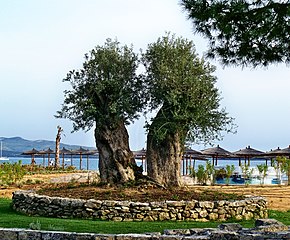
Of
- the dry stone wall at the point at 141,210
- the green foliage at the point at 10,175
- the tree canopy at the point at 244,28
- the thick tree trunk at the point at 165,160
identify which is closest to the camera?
the tree canopy at the point at 244,28

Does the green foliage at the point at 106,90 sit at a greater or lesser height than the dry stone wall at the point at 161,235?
greater

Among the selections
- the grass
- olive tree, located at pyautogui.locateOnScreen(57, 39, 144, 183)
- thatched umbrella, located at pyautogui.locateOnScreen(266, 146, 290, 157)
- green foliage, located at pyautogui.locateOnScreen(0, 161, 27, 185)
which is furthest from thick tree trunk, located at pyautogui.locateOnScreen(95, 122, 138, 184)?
thatched umbrella, located at pyautogui.locateOnScreen(266, 146, 290, 157)

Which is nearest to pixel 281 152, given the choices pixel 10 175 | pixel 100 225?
pixel 10 175

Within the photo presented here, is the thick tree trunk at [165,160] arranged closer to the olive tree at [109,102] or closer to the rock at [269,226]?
the olive tree at [109,102]

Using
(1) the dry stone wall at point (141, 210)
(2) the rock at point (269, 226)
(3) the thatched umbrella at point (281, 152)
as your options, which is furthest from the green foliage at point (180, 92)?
(3) the thatched umbrella at point (281, 152)

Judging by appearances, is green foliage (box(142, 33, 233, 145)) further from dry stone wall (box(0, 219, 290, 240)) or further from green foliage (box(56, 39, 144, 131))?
dry stone wall (box(0, 219, 290, 240))

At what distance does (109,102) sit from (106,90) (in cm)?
39

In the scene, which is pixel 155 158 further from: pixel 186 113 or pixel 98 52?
pixel 98 52

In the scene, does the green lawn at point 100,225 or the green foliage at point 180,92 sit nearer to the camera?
the green lawn at point 100,225

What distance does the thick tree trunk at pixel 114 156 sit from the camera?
1605cm

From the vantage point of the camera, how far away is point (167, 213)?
43.3 feet

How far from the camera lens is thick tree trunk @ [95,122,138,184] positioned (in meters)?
16.0

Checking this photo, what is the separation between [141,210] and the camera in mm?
13109

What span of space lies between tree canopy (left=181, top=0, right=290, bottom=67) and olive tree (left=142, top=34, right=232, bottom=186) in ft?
18.6
